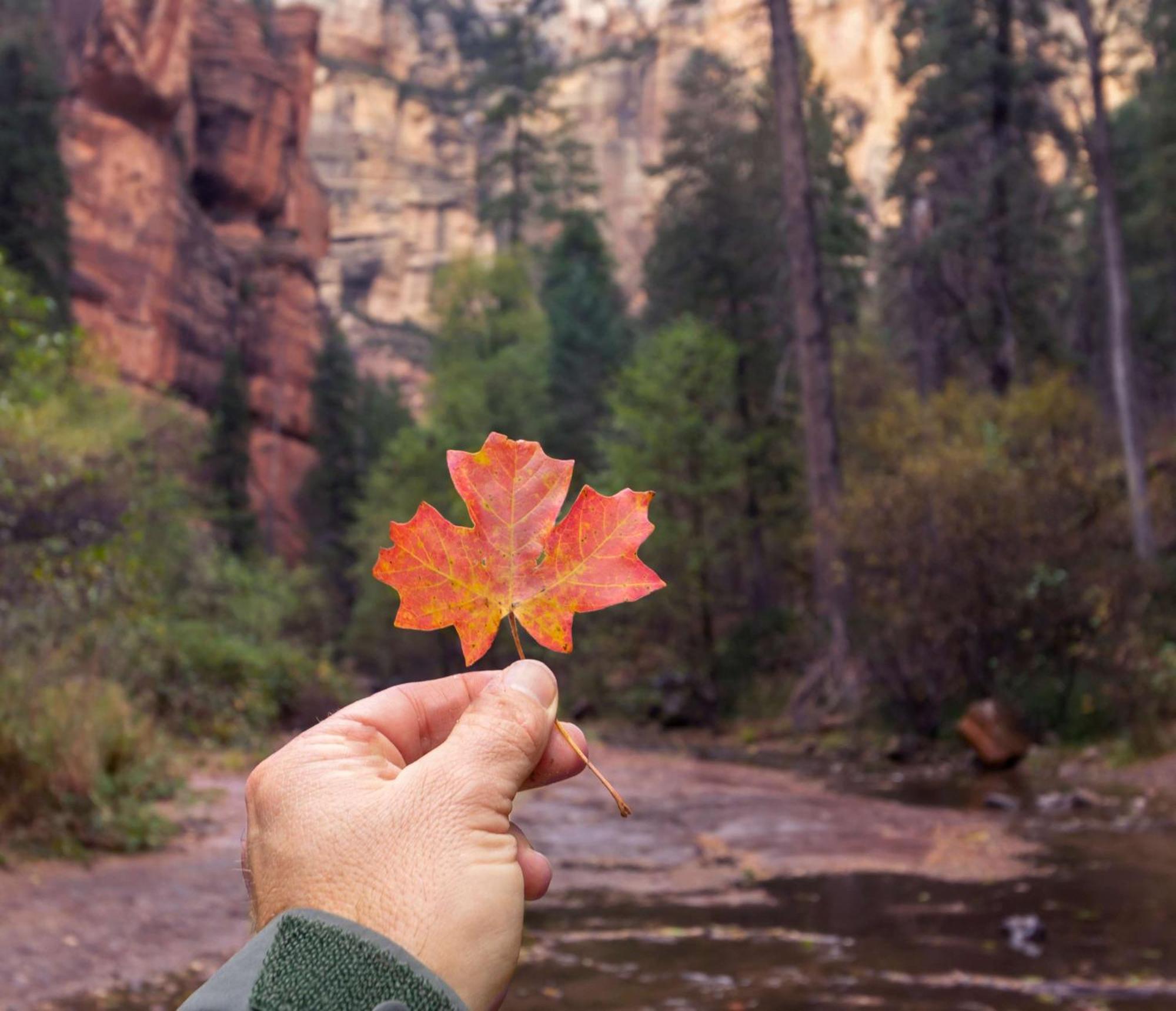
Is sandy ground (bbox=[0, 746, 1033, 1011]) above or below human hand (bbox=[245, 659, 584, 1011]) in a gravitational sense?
below

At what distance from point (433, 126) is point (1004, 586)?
336ft

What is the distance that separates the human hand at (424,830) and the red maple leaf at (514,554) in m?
0.09

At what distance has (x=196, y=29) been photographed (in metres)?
46.3

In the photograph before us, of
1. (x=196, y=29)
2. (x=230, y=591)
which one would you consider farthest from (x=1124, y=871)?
(x=196, y=29)

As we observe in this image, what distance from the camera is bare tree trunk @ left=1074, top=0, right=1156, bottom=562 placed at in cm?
1745

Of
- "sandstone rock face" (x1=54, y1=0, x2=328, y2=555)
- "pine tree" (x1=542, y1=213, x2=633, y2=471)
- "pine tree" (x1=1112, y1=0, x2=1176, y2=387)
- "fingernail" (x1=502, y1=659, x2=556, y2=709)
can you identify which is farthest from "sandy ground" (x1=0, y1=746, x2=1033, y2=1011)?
"sandstone rock face" (x1=54, y1=0, x2=328, y2=555)

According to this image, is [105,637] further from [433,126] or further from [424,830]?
[433,126]

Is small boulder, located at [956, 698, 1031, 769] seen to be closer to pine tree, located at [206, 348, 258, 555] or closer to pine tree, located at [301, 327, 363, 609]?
pine tree, located at [206, 348, 258, 555]

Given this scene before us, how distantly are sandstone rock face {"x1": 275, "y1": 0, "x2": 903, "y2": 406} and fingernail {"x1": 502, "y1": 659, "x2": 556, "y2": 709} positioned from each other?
94668 mm

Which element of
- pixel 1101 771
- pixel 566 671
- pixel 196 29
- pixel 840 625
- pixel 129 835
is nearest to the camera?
pixel 129 835

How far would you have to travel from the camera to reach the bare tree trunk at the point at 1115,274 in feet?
57.3

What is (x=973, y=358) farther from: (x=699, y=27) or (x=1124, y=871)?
(x=699, y=27)

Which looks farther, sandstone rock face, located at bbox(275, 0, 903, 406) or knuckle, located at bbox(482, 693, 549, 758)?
sandstone rock face, located at bbox(275, 0, 903, 406)

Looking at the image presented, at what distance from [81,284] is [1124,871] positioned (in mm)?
37541
